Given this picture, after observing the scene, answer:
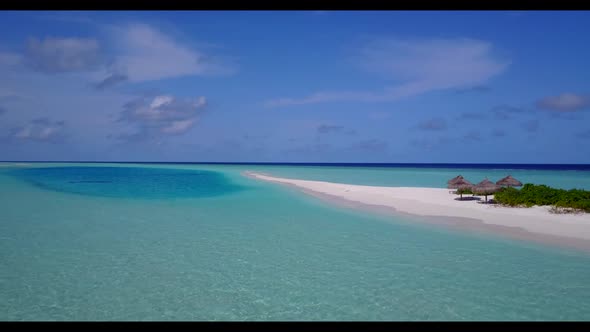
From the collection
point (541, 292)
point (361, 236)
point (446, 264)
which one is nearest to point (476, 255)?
point (446, 264)

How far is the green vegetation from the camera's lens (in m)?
17.4

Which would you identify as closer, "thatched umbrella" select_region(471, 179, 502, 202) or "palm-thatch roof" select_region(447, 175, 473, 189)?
"thatched umbrella" select_region(471, 179, 502, 202)

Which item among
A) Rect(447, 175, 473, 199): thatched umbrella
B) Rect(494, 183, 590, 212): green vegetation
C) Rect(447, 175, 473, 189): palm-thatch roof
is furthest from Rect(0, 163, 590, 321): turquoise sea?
Rect(447, 175, 473, 189): palm-thatch roof

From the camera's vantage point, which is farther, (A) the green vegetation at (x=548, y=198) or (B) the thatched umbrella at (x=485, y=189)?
(B) the thatched umbrella at (x=485, y=189)

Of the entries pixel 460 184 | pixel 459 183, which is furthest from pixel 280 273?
pixel 459 183

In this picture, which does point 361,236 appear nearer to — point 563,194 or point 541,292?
point 541,292

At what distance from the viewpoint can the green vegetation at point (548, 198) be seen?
17.4 m

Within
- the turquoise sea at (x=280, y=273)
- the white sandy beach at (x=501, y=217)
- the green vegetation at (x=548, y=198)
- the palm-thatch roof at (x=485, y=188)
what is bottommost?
the turquoise sea at (x=280, y=273)

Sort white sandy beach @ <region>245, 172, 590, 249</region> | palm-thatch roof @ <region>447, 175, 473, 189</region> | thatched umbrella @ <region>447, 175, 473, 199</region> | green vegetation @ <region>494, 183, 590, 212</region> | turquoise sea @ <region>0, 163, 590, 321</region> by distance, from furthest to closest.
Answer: palm-thatch roof @ <region>447, 175, 473, 189</region>, thatched umbrella @ <region>447, 175, 473, 199</region>, green vegetation @ <region>494, 183, 590, 212</region>, white sandy beach @ <region>245, 172, 590, 249</region>, turquoise sea @ <region>0, 163, 590, 321</region>

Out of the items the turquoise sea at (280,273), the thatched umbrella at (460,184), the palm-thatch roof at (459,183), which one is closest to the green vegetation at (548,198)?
the thatched umbrella at (460,184)

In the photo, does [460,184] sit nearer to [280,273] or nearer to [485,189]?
[485,189]

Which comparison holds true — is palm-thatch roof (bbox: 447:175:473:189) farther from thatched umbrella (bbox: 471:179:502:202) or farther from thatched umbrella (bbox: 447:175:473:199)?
thatched umbrella (bbox: 471:179:502:202)

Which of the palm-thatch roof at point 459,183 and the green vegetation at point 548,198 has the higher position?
the palm-thatch roof at point 459,183

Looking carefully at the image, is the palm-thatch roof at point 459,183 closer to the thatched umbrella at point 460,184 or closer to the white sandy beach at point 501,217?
the thatched umbrella at point 460,184
